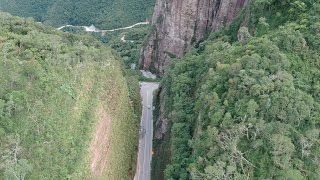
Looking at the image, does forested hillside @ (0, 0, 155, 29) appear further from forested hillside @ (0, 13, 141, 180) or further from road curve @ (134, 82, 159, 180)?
forested hillside @ (0, 13, 141, 180)

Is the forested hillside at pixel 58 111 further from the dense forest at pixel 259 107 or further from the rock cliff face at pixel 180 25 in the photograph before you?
the rock cliff face at pixel 180 25

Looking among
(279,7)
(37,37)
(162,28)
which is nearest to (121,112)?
(37,37)

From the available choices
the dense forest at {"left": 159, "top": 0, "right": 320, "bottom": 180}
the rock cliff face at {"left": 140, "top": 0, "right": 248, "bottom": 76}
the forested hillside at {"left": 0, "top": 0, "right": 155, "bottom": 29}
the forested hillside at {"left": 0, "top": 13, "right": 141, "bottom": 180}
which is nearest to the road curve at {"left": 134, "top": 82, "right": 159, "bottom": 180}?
the forested hillside at {"left": 0, "top": 13, "right": 141, "bottom": 180}

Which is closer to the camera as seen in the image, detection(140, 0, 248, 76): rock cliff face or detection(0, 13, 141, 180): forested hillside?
detection(0, 13, 141, 180): forested hillside

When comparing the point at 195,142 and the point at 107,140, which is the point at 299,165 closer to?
the point at 195,142

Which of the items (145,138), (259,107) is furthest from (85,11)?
(259,107)

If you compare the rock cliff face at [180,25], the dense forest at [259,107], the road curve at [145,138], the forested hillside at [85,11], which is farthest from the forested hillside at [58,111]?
the forested hillside at [85,11]
